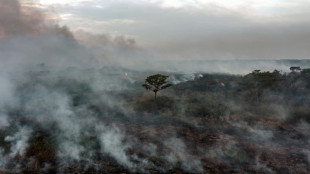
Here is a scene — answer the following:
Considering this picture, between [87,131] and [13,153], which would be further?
[87,131]

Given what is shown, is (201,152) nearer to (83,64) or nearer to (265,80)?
(265,80)

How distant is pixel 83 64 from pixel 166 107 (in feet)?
241

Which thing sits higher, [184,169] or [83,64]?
[83,64]

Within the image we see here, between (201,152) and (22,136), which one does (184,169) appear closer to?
(201,152)

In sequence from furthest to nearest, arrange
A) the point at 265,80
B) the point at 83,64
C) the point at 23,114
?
the point at 83,64 < the point at 265,80 < the point at 23,114

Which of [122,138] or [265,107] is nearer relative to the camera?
[122,138]

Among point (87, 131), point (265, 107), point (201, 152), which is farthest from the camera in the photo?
point (265, 107)

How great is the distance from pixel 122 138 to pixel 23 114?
13.6 metres

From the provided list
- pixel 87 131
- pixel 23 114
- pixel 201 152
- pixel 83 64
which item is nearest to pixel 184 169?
pixel 201 152

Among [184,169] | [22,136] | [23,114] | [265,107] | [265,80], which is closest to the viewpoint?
[184,169]

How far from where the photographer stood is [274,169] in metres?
12.6

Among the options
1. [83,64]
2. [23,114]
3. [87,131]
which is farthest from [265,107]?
[83,64]

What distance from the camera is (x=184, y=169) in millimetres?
12391

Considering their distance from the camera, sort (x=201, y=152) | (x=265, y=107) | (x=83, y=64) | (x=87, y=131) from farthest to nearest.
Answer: (x=83, y=64)
(x=265, y=107)
(x=87, y=131)
(x=201, y=152)
